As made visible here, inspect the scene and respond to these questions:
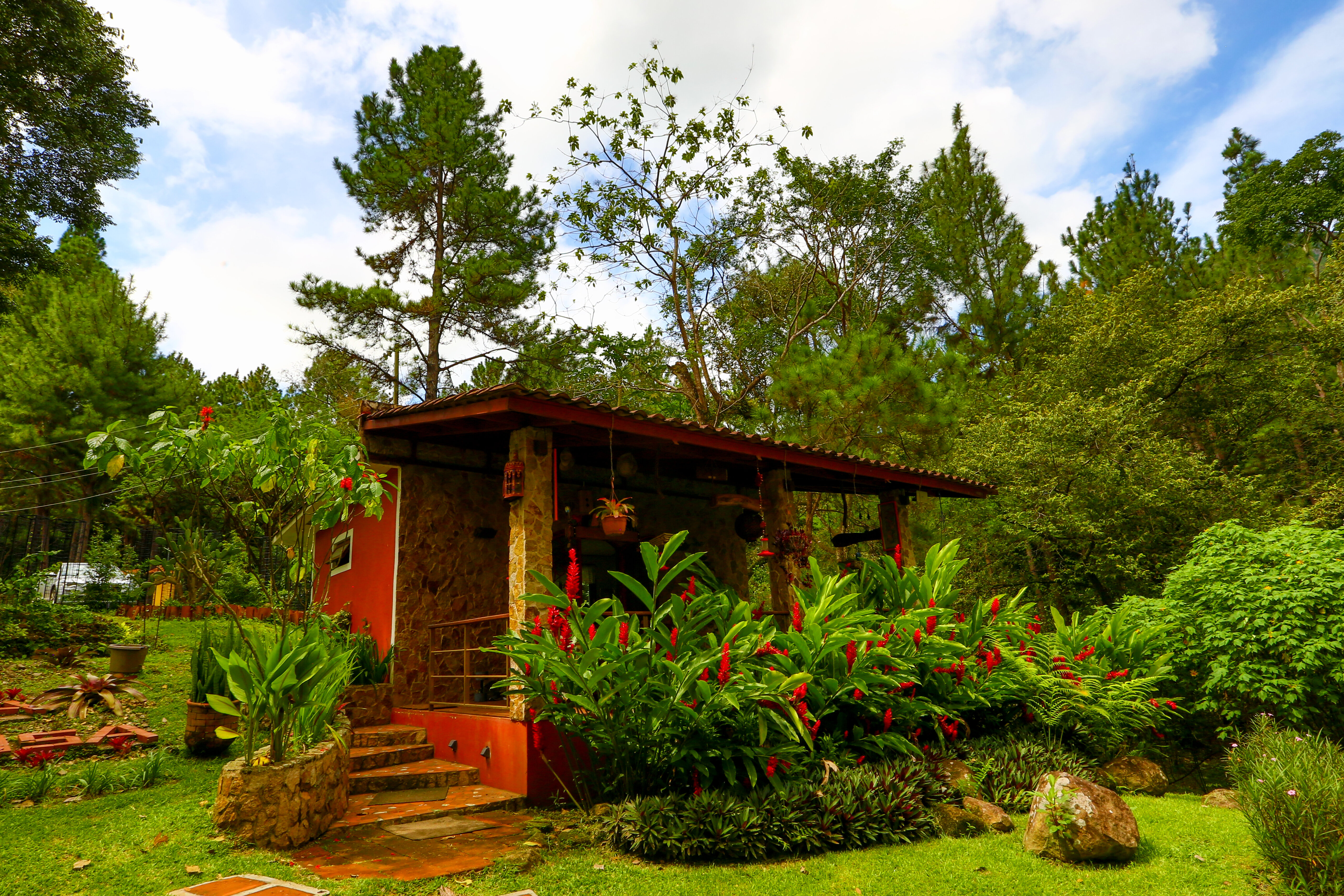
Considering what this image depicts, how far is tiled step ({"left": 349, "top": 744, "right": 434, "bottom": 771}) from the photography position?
247 inches

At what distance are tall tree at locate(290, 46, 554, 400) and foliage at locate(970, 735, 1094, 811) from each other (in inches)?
586

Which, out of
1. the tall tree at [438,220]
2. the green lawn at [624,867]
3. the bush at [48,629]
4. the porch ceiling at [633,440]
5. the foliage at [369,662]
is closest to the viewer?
the green lawn at [624,867]

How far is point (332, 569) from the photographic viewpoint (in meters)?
9.95

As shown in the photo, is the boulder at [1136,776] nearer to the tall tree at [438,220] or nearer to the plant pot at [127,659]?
the plant pot at [127,659]

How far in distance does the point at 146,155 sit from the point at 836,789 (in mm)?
16553

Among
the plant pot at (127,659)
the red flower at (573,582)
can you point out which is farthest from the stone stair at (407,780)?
the plant pot at (127,659)

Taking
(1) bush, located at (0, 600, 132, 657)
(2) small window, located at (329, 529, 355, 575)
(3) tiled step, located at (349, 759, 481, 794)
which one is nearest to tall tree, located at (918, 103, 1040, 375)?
(2) small window, located at (329, 529, 355, 575)

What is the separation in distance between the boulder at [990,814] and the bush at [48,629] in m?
10.2

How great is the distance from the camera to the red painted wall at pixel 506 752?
573 centimetres

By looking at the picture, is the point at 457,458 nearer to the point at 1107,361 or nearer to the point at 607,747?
the point at 607,747

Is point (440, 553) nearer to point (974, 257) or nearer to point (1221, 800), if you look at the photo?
point (1221, 800)

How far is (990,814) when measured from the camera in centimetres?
502

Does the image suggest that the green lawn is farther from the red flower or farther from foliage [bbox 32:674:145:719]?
foliage [bbox 32:674:145:719]

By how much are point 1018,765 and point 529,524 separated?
4213mm
